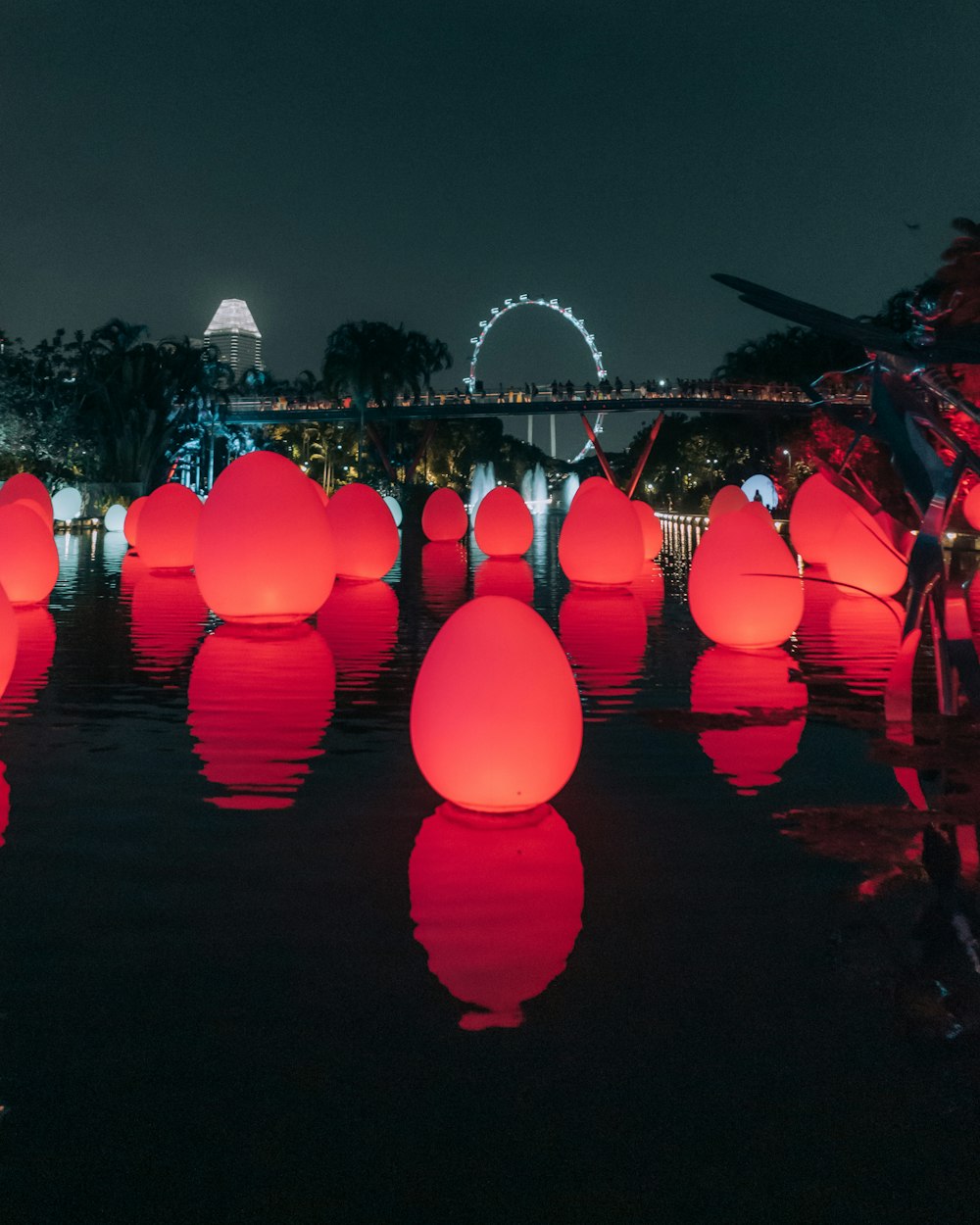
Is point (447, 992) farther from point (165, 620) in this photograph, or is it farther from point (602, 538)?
point (602, 538)

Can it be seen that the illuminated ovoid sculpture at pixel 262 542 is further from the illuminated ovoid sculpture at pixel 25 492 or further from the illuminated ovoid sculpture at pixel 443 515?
the illuminated ovoid sculpture at pixel 443 515

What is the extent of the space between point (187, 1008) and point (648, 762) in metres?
4.35

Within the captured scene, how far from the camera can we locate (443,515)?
38719 millimetres

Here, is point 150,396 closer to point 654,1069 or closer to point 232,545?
point 232,545

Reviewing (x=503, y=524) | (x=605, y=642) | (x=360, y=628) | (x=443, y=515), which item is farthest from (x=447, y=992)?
(x=443, y=515)

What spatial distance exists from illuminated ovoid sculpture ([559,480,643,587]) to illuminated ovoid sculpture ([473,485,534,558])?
338 inches

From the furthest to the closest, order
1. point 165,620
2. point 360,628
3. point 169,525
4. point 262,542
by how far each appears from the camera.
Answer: point 169,525 → point 165,620 → point 360,628 → point 262,542

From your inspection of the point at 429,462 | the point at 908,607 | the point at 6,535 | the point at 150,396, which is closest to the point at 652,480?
the point at 429,462

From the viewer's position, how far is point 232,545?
13938 millimetres

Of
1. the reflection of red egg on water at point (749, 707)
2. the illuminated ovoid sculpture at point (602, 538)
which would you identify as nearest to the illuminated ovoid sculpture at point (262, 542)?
the reflection of red egg on water at point (749, 707)

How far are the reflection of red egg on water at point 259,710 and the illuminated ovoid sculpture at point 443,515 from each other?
957 inches

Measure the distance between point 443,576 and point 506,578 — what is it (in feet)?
5.93

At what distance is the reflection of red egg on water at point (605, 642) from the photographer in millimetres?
10688

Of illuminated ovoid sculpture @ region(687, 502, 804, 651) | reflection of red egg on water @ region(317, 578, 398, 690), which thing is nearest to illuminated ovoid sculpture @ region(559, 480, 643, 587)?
reflection of red egg on water @ region(317, 578, 398, 690)
